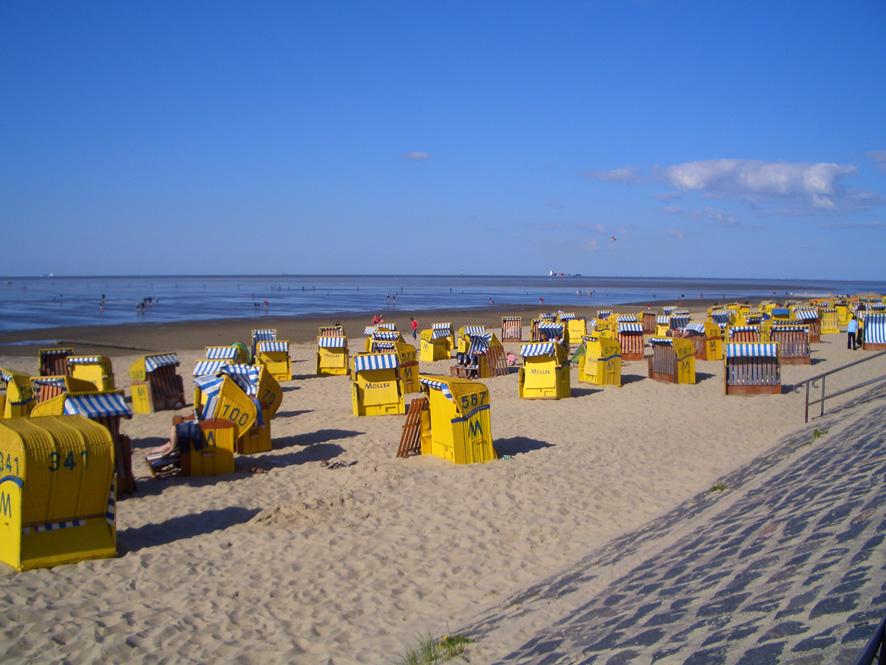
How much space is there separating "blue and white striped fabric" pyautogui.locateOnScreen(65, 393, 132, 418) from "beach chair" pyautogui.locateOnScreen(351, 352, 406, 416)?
672cm

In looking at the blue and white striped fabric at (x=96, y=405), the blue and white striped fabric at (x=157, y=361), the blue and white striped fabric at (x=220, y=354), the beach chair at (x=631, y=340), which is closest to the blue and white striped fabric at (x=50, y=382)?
the blue and white striped fabric at (x=157, y=361)

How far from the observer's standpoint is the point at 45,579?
7.91 meters

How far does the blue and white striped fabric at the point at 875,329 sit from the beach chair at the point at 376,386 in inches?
837

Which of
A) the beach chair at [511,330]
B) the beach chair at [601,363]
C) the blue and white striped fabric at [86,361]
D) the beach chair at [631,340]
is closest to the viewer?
the blue and white striped fabric at [86,361]

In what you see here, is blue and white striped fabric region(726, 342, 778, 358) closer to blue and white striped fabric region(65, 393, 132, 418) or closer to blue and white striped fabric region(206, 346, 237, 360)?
blue and white striped fabric region(206, 346, 237, 360)

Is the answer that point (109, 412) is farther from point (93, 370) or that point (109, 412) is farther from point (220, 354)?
point (220, 354)

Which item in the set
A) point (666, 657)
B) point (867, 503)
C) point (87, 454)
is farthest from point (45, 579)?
point (867, 503)

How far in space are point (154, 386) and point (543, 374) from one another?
10.0m

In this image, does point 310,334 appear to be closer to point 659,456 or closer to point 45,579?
point 659,456

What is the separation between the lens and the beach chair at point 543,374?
64.5 ft

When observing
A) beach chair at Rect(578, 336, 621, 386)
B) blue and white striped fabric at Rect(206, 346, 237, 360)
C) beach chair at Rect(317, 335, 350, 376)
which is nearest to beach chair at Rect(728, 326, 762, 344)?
beach chair at Rect(578, 336, 621, 386)

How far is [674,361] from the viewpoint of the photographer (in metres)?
22.4

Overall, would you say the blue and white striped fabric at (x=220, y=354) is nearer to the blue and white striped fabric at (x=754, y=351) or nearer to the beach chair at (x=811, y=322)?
the blue and white striped fabric at (x=754, y=351)

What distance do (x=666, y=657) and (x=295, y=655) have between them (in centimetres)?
334
